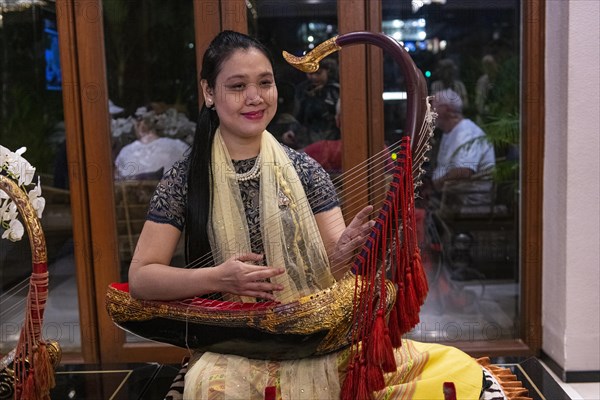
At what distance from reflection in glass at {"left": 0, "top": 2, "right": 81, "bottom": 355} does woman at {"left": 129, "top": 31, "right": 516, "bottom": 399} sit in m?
1.17

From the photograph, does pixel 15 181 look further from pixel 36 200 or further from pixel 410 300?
pixel 410 300

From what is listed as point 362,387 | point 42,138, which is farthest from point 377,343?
point 42,138

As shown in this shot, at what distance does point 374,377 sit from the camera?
162 centimetres

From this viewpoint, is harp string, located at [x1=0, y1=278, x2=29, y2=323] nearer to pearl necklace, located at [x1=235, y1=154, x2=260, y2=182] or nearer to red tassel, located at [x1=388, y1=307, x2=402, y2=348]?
pearl necklace, located at [x1=235, y1=154, x2=260, y2=182]

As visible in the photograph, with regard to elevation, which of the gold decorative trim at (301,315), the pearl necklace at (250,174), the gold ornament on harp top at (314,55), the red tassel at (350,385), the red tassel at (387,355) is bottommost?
the red tassel at (350,385)

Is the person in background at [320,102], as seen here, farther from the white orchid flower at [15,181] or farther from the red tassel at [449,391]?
the red tassel at [449,391]

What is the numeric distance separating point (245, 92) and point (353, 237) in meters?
0.45

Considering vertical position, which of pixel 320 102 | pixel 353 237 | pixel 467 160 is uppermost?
pixel 320 102

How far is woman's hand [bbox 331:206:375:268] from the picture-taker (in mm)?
1701

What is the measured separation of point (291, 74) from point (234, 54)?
1.00 meters

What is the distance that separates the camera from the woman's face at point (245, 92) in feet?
5.85

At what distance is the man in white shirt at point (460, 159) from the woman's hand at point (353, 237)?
3.78 feet

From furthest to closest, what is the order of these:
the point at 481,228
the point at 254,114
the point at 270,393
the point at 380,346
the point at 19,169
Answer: the point at 481,228 < the point at 19,169 < the point at 254,114 < the point at 270,393 < the point at 380,346

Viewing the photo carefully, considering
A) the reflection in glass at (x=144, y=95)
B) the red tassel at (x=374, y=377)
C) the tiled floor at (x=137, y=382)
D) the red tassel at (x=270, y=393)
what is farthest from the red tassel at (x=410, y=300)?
the reflection in glass at (x=144, y=95)
